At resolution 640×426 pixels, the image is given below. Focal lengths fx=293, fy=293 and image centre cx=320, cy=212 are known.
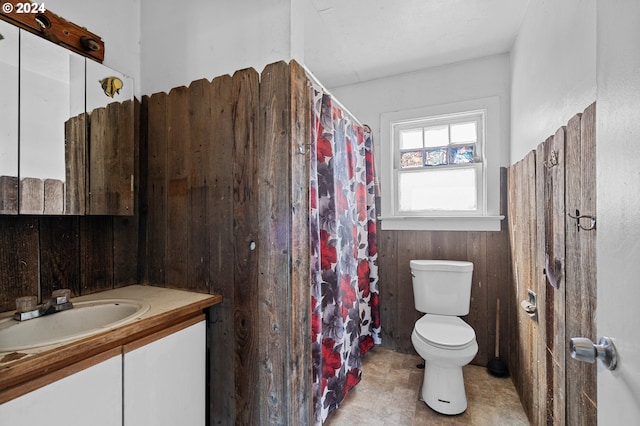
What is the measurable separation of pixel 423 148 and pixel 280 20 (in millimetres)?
1668

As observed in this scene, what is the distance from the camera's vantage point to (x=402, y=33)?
1.98 meters

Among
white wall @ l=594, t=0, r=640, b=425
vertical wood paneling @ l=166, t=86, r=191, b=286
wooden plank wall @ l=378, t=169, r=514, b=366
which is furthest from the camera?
wooden plank wall @ l=378, t=169, r=514, b=366

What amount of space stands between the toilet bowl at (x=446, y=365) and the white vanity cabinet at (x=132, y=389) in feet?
4.19

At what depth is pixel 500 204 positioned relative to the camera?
7.40ft

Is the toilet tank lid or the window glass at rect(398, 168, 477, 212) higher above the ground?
the window glass at rect(398, 168, 477, 212)

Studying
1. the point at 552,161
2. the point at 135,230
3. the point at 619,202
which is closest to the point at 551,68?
the point at 552,161

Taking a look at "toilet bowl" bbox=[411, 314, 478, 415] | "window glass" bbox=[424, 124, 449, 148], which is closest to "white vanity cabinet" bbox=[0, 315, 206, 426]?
"toilet bowl" bbox=[411, 314, 478, 415]

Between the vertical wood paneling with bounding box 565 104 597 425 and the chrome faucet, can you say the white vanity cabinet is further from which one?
the vertical wood paneling with bounding box 565 104 597 425

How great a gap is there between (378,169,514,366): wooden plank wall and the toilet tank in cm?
18

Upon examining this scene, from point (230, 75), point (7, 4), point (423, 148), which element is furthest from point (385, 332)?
point (7, 4)

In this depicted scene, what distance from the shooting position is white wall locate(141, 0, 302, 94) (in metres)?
1.28

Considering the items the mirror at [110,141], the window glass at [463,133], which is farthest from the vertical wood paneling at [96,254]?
the window glass at [463,133]

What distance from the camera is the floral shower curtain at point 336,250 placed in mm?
1587

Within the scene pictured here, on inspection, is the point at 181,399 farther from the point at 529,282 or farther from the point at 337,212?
the point at 529,282
